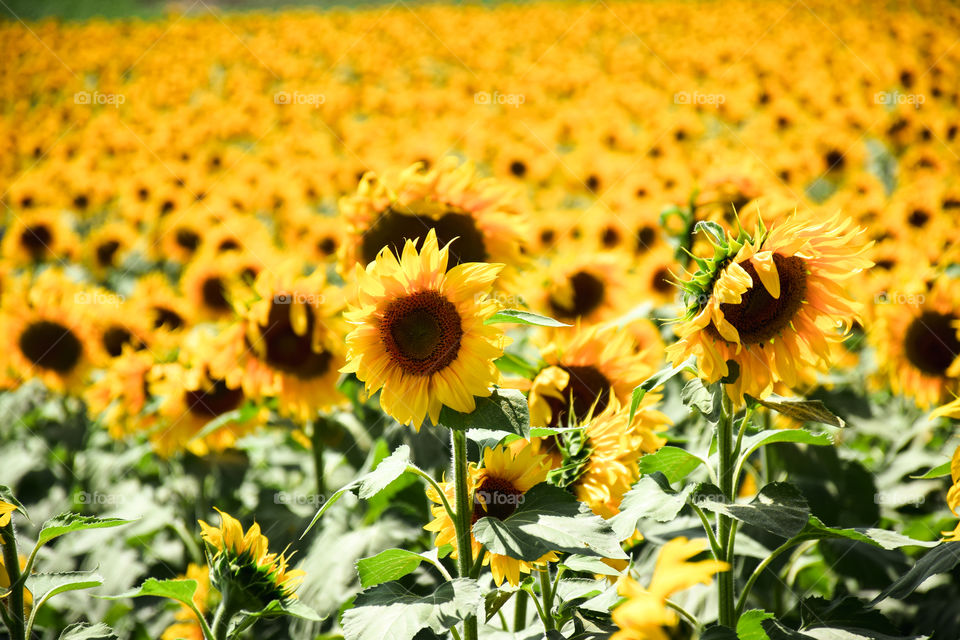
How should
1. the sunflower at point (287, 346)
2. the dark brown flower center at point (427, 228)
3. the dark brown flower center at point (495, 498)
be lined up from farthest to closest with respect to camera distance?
the sunflower at point (287, 346)
the dark brown flower center at point (427, 228)
the dark brown flower center at point (495, 498)

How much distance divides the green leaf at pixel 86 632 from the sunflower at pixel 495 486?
0.66m

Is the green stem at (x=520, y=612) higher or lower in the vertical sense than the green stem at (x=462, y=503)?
lower

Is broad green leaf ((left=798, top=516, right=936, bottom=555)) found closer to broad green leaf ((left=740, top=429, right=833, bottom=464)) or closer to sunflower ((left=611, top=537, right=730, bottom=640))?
broad green leaf ((left=740, top=429, right=833, bottom=464))

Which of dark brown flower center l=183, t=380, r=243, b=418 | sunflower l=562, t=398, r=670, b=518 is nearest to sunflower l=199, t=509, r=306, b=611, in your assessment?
sunflower l=562, t=398, r=670, b=518

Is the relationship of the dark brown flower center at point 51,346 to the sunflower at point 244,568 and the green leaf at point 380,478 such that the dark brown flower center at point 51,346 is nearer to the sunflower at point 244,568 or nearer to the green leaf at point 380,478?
the sunflower at point 244,568

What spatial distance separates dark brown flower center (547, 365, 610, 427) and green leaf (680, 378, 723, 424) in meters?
0.41

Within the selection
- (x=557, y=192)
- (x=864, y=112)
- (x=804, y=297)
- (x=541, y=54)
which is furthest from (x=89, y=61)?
(x=804, y=297)

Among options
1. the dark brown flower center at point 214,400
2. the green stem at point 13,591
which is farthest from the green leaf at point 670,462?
the dark brown flower center at point 214,400

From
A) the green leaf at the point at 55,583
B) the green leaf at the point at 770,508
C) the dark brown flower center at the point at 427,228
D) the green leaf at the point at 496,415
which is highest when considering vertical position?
the dark brown flower center at the point at 427,228

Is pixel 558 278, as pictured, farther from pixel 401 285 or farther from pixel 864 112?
pixel 864 112

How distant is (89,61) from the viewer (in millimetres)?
13070

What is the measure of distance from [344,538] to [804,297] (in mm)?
1471

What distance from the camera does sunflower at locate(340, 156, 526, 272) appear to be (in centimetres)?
245

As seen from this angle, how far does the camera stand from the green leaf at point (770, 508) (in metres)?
1.31
